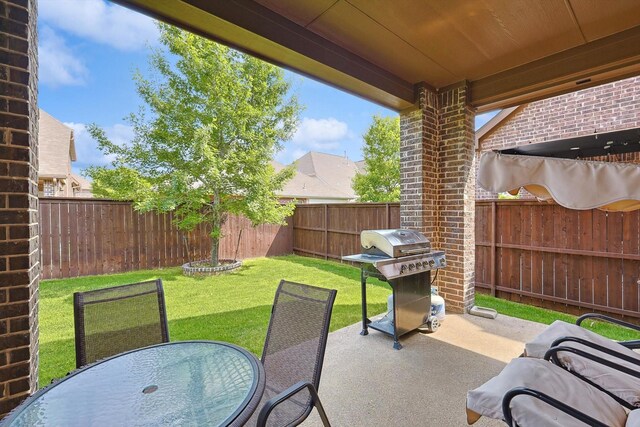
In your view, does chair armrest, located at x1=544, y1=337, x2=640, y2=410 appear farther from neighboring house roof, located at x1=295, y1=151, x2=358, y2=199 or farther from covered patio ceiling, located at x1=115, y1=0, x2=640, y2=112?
neighboring house roof, located at x1=295, y1=151, x2=358, y2=199

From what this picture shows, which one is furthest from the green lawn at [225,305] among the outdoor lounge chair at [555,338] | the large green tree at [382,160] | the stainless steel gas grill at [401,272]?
the large green tree at [382,160]

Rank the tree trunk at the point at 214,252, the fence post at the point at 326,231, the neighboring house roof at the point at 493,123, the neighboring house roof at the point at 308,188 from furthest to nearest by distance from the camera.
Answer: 1. the neighboring house roof at the point at 308,188
2. the fence post at the point at 326,231
3. the tree trunk at the point at 214,252
4. the neighboring house roof at the point at 493,123

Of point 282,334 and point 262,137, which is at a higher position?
point 262,137

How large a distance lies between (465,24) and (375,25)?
87cm

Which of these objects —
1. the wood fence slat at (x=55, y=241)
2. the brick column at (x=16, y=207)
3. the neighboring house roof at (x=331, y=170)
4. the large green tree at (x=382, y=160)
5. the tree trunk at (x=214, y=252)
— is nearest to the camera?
the brick column at (x=16, y=207)

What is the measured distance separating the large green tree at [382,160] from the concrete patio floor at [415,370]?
960 centimetres

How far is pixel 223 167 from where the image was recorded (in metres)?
7.27

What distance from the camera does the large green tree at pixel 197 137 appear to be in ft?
22.5

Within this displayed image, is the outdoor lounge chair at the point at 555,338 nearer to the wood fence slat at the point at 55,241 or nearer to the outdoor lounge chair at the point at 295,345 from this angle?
the outdoor lounge chair at the point at 295,345

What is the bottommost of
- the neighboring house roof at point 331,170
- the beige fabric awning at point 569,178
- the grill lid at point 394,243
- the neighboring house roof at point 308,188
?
the grill lid at point 394,243

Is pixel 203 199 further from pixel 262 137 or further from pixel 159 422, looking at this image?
pixel 159 422

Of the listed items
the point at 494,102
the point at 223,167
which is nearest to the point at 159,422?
the point at 494,102

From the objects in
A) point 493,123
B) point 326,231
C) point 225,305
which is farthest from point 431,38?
point 326,231

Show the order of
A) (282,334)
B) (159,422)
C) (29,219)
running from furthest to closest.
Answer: (282,334)
(29,219)
(159,422)
